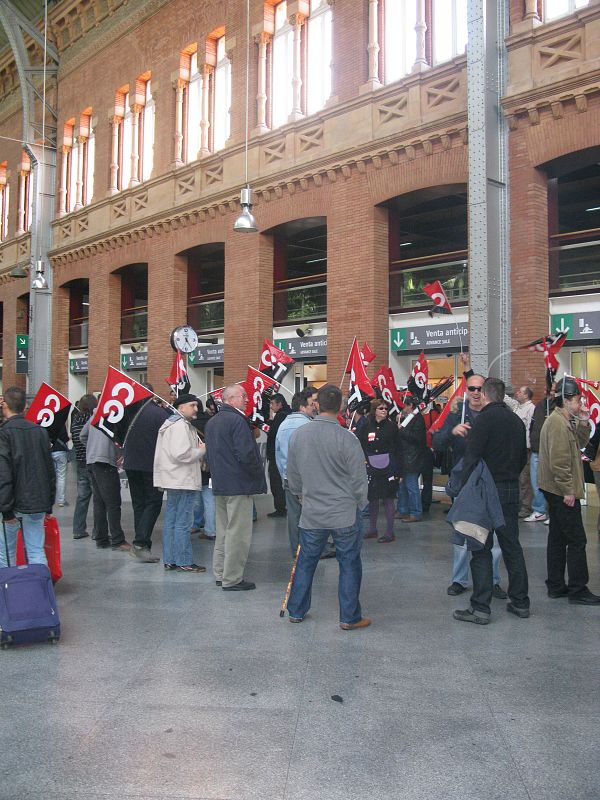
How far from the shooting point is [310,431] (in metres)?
6.22

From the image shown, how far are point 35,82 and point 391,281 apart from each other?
700 inches

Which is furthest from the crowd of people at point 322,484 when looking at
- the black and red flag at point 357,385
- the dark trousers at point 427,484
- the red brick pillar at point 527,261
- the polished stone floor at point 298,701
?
the red brick pillar at point 527,261

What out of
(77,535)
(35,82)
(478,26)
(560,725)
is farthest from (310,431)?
(35,82)

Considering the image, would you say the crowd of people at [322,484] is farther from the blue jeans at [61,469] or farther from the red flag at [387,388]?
the blue jeans at [61,469]

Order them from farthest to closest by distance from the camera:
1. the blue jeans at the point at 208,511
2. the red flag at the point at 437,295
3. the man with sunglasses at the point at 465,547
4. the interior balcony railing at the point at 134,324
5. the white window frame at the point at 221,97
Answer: the interior balcony railing at the point at 134,324
the white window frame at the point at 221,97
the red flag at the point at 437,295
the blue jeans at the point at 208,511
the man with sunglasses at the point at 465,547

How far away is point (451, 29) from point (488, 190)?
4.27m

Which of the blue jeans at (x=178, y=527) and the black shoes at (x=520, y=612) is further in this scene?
the blue jeans at (x=178, y=527)

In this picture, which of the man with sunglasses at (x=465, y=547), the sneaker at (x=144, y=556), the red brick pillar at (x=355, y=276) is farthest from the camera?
the red brick pillar at (x=355, y=276)

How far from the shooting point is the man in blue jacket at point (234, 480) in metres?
7.37

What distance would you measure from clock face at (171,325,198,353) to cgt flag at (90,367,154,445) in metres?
4.84

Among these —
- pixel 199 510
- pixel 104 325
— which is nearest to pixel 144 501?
pixel 199 510

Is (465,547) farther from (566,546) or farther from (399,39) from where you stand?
(399,39)

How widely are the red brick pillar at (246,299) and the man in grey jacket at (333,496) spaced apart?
1269 centimetres

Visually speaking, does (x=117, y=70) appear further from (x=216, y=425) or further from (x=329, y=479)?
(x=329, y=479)
